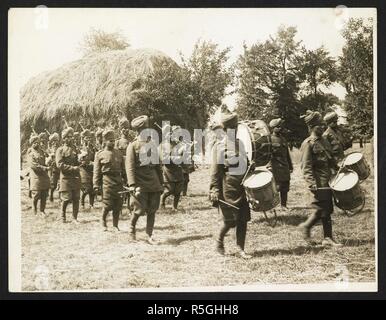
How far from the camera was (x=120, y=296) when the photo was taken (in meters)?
6.17

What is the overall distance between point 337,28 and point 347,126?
1.14m

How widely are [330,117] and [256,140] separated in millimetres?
986

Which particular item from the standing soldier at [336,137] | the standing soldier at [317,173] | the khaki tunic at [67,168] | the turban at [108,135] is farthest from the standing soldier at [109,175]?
the standing soldier at [336,137]

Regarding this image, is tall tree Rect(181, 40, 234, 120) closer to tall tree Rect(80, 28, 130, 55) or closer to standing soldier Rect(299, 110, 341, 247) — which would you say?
tall tree Rect(80, 28, 130, 55)

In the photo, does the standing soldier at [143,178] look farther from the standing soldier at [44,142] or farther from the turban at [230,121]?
the standing soldier at [44,142]

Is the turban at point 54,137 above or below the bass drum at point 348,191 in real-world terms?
above

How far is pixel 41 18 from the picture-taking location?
623cm

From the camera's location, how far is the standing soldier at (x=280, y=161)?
6.26 metres

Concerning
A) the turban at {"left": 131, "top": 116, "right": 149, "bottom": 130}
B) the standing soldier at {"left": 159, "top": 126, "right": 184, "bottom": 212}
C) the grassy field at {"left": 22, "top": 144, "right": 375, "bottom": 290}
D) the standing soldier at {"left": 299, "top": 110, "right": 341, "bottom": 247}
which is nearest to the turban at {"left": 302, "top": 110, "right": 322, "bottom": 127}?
the standing soldier at {"left": 299, "top": 110, "right": 341, "bottom": 247}

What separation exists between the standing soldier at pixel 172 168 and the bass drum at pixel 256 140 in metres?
0.75

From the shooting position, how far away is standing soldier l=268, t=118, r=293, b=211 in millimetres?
6258
